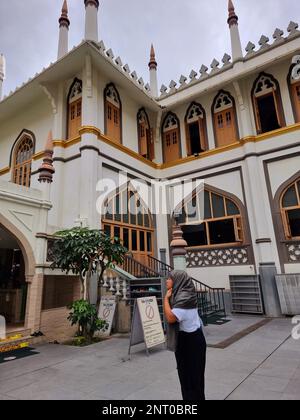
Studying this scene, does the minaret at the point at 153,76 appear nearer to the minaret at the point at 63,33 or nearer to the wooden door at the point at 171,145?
the wooden door at the point at 171,145

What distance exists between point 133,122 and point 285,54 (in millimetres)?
6049

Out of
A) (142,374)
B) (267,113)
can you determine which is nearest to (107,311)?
(142,374)

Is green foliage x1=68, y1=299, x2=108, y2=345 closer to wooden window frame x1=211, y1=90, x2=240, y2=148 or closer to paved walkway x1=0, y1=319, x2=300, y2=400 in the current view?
paved walkway x1=0, y1=319, x2=300, y2=400

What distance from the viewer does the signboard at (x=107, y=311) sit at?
6.63 metres

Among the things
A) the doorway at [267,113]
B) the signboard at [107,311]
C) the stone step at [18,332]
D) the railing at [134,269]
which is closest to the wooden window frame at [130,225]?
the railing at [134,269]

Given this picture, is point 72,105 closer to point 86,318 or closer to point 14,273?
point 14,273

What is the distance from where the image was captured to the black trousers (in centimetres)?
226

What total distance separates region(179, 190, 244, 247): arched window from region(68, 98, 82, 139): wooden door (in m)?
5.26

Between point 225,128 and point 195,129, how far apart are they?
1434 mm

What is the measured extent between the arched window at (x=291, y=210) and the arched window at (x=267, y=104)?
2.52 metres

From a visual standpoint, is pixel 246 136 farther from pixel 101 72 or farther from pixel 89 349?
pixel 89 349
